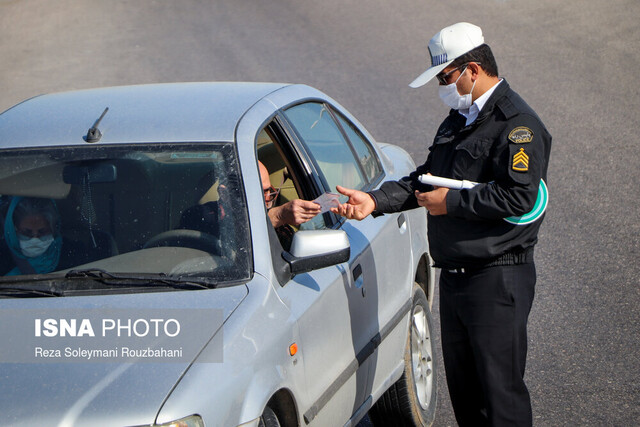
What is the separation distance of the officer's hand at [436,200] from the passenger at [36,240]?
139 centimetres

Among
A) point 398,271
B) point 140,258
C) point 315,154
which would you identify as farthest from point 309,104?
point 140,258

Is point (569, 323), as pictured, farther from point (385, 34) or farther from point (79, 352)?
point (385, 34)

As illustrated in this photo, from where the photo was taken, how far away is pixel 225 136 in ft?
12.4

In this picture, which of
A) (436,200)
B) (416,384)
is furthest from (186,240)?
(416,384)

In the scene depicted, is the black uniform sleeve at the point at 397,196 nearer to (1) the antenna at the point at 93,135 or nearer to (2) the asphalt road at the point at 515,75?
(1) the antenna at the point at 93,135

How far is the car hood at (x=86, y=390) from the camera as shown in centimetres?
267

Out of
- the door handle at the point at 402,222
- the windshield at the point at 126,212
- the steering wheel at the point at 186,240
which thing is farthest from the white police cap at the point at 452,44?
the steering wheel at the point at 186,240

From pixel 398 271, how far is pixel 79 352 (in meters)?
2.08

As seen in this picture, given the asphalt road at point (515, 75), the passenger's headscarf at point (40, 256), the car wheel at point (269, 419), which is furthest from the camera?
the asphalt road at point (515, 75)

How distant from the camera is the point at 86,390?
2.76 meters

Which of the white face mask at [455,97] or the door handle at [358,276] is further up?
the white face mask at [455,97]

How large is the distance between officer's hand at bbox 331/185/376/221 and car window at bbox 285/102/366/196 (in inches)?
13.1

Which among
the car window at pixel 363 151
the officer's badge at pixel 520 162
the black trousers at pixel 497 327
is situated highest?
the officer's badge at pixel 520 162

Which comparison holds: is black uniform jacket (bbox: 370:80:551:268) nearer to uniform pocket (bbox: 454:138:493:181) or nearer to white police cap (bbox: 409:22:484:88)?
uniform pocket (bbox: 454:138:493:181)
